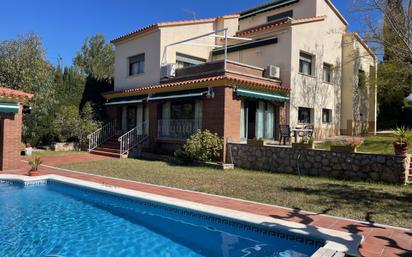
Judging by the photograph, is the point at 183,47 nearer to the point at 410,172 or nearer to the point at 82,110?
the point at 82,110

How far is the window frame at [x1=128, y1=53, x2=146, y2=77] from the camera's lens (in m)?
32.7

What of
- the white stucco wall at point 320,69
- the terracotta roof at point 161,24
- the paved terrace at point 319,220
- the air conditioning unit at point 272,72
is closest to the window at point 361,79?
the white stucco wall at point 320,69

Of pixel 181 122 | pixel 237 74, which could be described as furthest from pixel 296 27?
pixel 181 122

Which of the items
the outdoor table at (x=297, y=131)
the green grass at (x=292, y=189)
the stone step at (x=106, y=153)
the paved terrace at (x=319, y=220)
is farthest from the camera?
the stone step at (x=106, y=153)

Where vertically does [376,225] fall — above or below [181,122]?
below

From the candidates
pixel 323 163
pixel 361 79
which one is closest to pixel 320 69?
pixel 361 79

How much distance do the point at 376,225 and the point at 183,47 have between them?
25.2 m

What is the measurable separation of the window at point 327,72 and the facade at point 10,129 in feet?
84.1

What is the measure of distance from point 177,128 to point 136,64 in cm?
1104

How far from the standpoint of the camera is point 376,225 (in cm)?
928

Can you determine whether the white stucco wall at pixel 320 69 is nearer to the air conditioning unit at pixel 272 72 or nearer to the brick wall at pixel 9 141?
the air conditioning unit at pixel 272 72

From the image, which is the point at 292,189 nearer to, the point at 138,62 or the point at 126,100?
the point at 126,100

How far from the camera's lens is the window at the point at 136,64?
3294 cm

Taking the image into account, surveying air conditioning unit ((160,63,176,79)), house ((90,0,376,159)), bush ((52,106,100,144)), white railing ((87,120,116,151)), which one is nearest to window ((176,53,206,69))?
house ((90,0,376,159))
